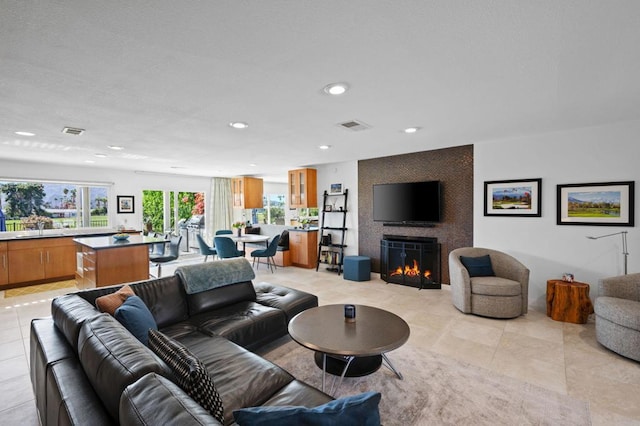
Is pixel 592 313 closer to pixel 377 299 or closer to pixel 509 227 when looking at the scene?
pixel 509 227

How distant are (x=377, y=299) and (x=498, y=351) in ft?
6.29

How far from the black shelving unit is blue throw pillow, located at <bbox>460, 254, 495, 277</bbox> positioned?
2.82 meters

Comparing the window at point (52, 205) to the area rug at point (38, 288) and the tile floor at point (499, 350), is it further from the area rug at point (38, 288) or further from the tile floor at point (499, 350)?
the tile floor at point (499, 350)

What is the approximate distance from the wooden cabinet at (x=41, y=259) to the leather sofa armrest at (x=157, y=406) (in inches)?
252

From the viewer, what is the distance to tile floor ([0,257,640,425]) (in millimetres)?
2221

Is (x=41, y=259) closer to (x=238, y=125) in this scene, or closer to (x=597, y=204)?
(x=238, y=125)

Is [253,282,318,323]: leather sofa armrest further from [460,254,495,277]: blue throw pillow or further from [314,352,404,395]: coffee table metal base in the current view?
[460,254,495,277]: blue throw pillow

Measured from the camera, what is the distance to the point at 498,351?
2957mm

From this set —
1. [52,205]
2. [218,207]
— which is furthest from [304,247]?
[52,205]

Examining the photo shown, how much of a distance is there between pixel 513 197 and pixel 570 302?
5.02 feet

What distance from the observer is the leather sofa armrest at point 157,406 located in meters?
0.94

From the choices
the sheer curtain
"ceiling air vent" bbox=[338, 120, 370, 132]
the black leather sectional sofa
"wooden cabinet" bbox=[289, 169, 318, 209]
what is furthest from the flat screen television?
the sheer curtain

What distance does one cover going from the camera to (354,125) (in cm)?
350

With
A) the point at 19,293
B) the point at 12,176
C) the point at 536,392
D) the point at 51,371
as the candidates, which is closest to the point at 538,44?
the point at 536,392
